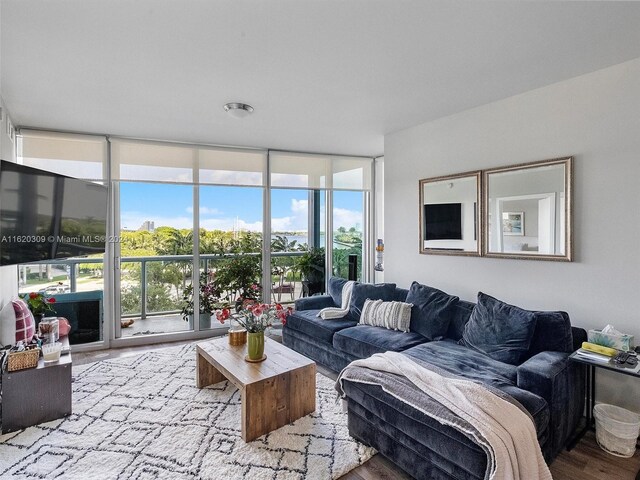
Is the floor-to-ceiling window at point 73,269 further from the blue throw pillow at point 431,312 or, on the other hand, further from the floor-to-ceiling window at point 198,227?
the blue throw pillow at point 431,312

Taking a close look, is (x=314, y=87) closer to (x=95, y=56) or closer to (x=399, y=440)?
(x=95, y=56)

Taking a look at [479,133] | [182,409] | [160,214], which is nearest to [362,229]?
[479,133]

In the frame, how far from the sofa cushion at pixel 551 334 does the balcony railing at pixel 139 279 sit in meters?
3.61

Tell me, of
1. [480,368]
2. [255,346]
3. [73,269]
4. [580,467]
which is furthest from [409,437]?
[73,269]

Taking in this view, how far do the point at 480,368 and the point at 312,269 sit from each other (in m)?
3.24

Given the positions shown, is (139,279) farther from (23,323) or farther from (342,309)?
(342,309)

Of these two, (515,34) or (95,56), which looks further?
(95,56)

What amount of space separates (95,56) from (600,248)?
12.6 feet

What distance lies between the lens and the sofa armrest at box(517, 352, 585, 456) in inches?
82.4

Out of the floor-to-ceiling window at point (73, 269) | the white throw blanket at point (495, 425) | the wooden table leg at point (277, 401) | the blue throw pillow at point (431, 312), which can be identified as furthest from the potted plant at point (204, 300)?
the white throw blanket at point (495, 425)

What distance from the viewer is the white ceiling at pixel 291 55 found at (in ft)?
6.20

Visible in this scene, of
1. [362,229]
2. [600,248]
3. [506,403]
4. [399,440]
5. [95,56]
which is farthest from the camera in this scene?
[362,229]

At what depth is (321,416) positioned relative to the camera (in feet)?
8.81

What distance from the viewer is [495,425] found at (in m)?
1.72
